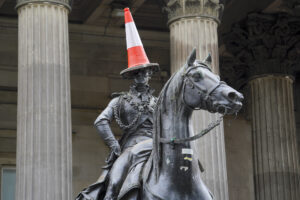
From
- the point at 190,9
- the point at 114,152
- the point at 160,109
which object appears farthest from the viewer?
the point at 190,9

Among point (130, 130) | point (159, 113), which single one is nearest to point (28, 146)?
point (130, 130)

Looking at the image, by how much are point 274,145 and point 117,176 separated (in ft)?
54.9

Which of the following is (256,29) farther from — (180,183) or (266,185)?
(180,183)

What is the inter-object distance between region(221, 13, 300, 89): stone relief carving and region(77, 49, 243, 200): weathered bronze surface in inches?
672

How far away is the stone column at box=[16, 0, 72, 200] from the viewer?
67.2ft

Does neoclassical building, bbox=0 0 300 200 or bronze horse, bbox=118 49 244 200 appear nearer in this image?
bronze horse, bbox=118 49 244 200

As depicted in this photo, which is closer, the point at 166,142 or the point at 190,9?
the point at 166,142

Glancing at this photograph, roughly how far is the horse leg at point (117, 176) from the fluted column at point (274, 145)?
16.4m

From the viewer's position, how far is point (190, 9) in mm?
23016

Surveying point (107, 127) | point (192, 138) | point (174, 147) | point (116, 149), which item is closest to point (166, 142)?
point (174, 147)

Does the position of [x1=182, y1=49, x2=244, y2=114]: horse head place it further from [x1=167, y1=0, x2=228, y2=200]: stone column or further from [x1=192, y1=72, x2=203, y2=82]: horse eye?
[x1=167, y1=0, x2=228, y2=200]: stone column

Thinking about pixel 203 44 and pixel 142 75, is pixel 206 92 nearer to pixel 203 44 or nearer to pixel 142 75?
pixel 142 75

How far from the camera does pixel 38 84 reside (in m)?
21.2

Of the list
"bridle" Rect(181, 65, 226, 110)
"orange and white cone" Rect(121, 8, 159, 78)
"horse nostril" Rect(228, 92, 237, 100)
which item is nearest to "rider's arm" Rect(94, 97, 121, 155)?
"orange and white cone" Rect(121, 8, 159, 78)
